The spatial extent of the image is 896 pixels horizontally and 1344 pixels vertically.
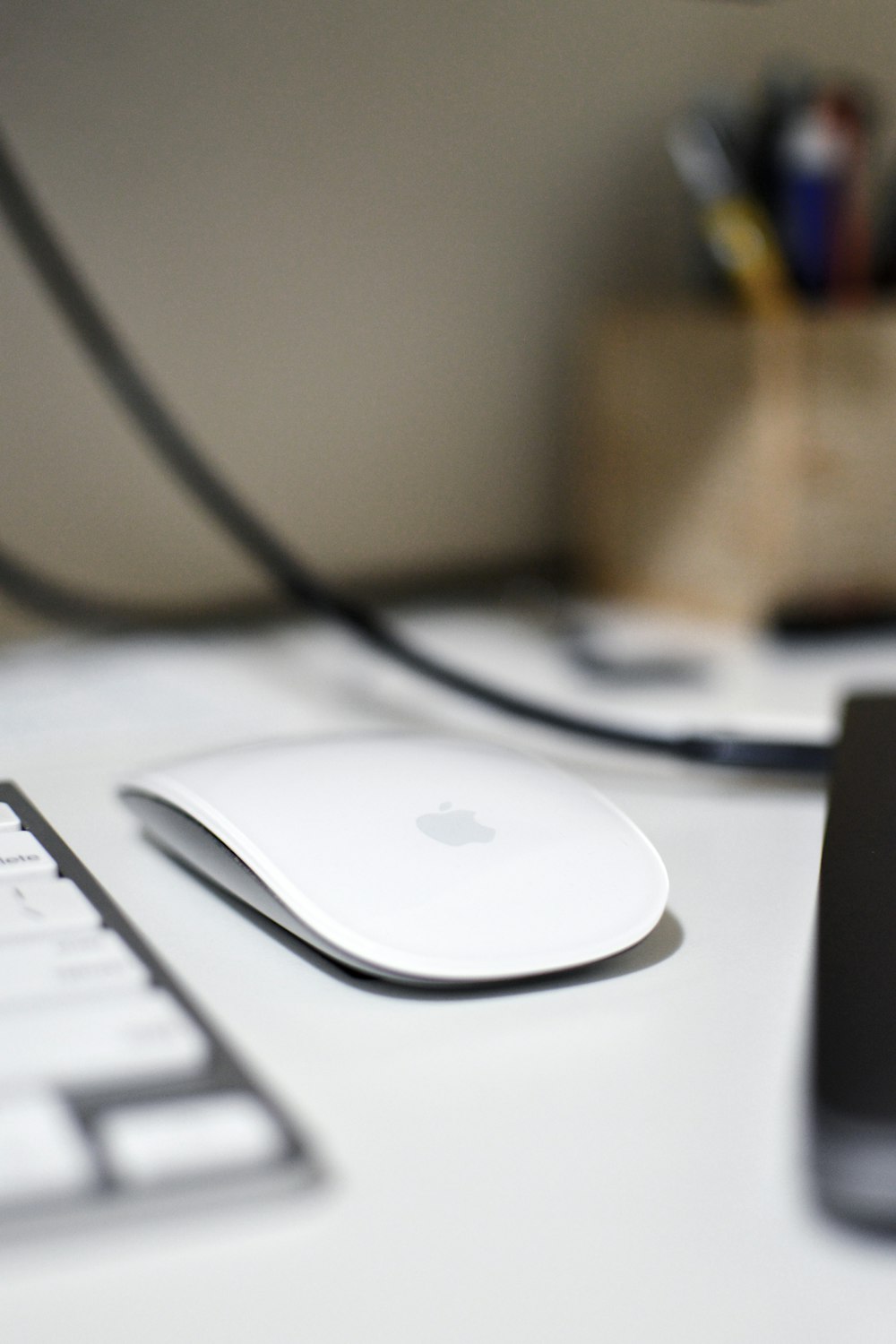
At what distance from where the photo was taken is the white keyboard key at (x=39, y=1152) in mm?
185

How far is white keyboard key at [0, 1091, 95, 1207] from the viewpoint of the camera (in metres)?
0.19

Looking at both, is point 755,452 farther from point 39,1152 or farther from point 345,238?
point 39,1152

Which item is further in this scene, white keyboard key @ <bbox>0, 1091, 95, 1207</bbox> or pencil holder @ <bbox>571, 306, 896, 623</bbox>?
pencil holder @ <bbox>571, 306, 896, 623</bbox>

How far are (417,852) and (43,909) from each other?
0.26 feet

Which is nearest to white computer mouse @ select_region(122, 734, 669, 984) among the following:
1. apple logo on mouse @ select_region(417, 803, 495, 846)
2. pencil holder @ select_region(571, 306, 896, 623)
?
apple logo on mouse @ select_region(417, 803, 495, 846)

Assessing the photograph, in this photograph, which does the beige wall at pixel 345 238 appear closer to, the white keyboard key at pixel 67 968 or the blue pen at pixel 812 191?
the blue pen at pixel 812 191

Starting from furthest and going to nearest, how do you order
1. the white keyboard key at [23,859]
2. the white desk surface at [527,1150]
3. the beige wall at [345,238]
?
the beige wall at [345,238] < the white keyboard key at [23,859] < the white desk surface at [527,1150]

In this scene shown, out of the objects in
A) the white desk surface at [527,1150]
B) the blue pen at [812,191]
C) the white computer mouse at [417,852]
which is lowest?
the white desk surface at [527,1150]

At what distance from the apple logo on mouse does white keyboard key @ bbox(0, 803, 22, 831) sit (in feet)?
0.34

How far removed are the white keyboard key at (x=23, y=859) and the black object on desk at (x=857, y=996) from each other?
6.7 inches

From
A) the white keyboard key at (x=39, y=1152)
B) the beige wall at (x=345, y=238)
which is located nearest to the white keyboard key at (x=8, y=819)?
the white keyboard key at (x=39, y=1152)

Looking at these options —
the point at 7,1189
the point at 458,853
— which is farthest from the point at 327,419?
the point at 7,1189

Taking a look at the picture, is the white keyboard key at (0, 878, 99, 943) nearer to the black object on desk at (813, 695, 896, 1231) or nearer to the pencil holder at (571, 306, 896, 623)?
the black object on desk at (813, 695, 896, 1231)

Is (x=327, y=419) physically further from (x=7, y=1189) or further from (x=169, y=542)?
(x=7, y=1189)
